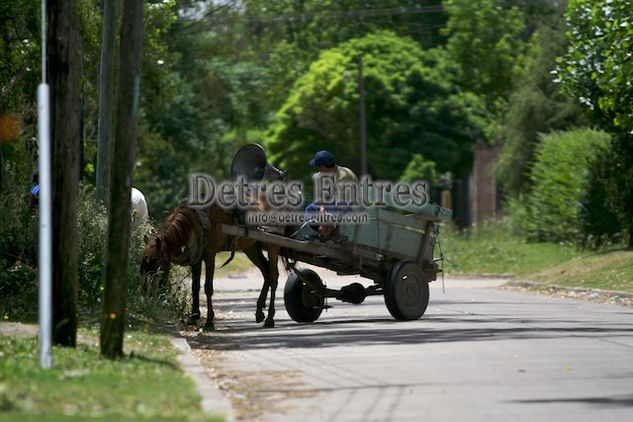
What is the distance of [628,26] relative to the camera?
1145 inches

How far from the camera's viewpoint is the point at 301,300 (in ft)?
74.3

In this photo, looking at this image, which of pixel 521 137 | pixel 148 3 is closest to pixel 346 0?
pixel 521 137

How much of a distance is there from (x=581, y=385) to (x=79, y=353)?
15.7ft

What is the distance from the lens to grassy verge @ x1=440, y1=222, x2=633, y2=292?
32656 mm

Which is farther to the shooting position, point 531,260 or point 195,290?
point 531,260

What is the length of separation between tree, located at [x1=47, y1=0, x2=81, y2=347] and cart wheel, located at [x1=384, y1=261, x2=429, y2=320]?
714cm

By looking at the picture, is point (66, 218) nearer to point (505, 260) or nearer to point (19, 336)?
point (19, 336)

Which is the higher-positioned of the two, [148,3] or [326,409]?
[148,3]

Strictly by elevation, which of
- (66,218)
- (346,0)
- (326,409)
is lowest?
(326,409)

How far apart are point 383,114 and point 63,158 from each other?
56.1 meters

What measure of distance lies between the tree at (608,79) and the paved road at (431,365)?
7.18m

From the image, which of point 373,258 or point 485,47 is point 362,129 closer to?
point 485,47

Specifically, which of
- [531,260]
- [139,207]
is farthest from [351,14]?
[139,207]

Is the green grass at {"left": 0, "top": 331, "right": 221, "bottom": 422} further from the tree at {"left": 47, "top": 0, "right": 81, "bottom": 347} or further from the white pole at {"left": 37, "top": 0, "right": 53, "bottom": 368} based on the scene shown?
the tree at {"left": 47, "top": 0, "right": 81, "bottom": 347}
